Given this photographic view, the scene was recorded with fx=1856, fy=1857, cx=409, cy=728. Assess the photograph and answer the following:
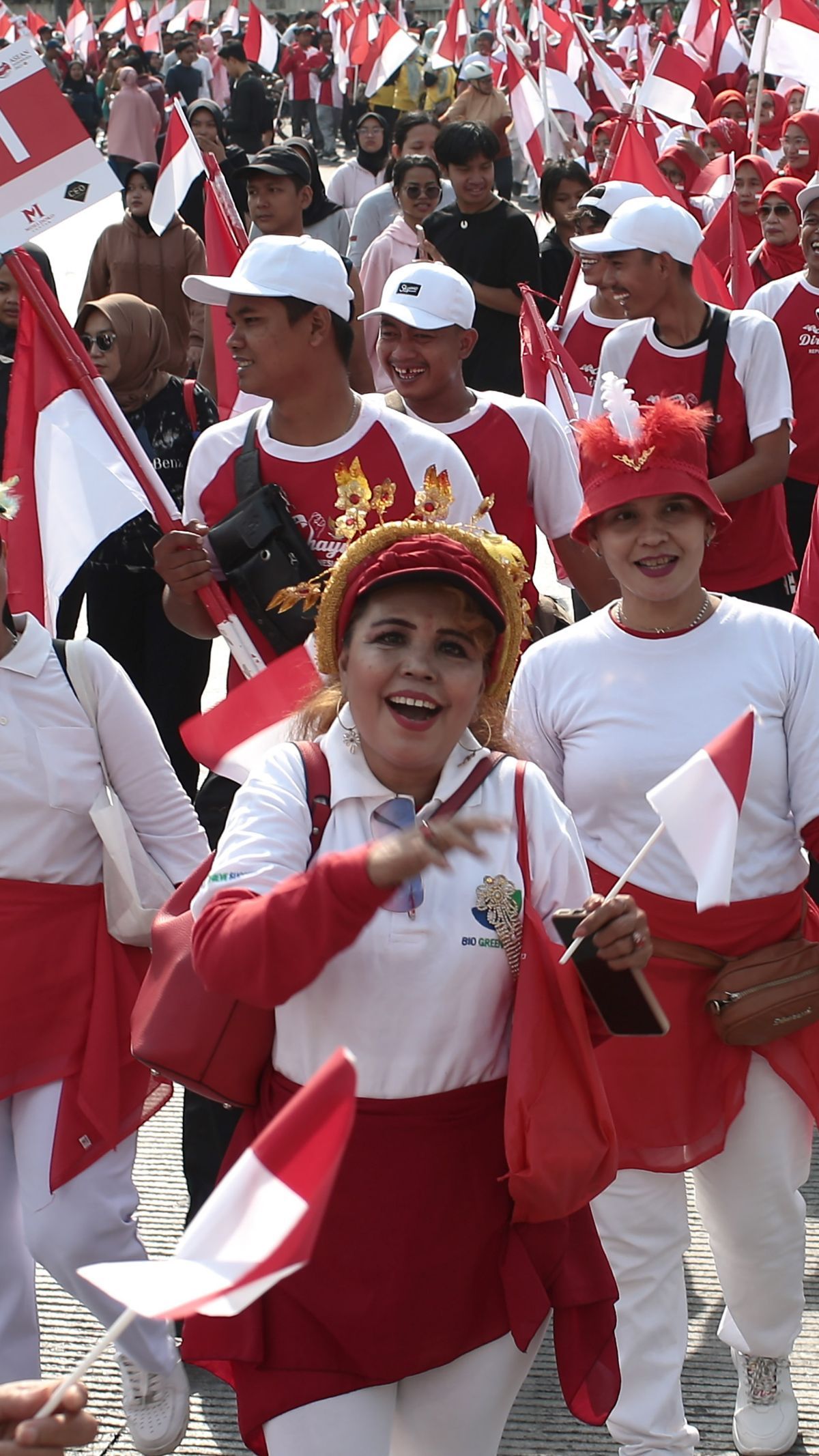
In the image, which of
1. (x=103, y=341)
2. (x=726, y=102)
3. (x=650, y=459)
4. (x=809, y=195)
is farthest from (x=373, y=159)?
(x=650, y=459)

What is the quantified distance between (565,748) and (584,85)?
19842mm

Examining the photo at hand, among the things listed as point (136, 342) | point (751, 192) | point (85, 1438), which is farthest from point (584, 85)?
point (85, 1438)

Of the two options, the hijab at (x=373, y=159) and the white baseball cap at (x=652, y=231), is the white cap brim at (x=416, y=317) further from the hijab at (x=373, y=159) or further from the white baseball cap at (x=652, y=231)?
the hijab at (x=373, y=159)

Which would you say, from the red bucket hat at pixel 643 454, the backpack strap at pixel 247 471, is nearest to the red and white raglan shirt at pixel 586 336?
the backpack strap at pixel 247 471

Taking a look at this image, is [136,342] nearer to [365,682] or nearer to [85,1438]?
[365,682]

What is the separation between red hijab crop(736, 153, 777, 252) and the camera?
11.0m

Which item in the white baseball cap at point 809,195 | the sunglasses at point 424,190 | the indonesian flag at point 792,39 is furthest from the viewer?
the indonesian flag at point 792,39

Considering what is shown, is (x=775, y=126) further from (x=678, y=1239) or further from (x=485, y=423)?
(x=678, y=1239)

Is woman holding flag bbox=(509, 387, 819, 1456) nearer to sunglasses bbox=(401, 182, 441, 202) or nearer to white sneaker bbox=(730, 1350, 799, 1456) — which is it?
white sneaker bbox=(730, 1350, 799, 1456)

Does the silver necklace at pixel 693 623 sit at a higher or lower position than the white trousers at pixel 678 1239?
higher

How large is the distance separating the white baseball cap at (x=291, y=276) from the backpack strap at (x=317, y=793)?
6.79 feet

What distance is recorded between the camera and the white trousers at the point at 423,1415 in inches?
100

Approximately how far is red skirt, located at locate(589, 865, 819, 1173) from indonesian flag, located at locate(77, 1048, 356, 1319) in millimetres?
1678

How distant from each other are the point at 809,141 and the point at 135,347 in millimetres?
6163
